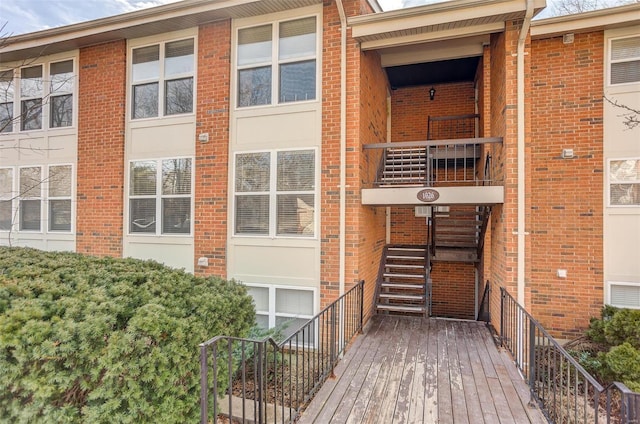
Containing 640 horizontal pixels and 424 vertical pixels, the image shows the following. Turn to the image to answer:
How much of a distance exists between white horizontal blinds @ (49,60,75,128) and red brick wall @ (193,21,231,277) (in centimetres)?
335

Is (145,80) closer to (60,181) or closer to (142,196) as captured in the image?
(142,196)

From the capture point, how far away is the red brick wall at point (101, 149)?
684 cm

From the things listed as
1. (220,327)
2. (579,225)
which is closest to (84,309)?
(220,327)

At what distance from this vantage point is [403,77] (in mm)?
8156

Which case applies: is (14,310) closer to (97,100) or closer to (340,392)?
(340,392)

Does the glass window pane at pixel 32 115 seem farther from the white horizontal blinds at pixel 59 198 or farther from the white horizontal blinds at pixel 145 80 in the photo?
the white horizontal blinds at pixel 145 80

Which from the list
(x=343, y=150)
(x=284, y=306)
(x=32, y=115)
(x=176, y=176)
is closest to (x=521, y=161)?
(x=343, y=150)

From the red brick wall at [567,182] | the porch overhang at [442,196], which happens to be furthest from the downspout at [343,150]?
the red brick wall at [567,182]

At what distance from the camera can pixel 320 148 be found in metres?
5.69

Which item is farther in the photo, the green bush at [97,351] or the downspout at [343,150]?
the downspout at [343,150]

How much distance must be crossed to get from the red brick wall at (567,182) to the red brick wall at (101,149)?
825 centimetres

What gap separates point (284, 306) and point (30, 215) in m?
6.40

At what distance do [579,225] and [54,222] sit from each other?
1080cm

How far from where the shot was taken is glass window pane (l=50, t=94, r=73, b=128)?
7.30 meters
